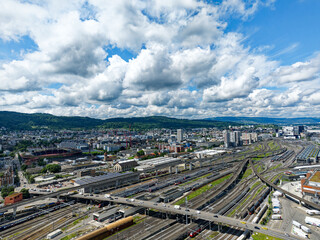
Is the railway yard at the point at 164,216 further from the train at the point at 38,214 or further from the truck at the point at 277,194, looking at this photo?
the truck at the point at 277,194

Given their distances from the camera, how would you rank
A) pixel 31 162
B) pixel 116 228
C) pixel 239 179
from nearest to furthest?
pixel 116 228
pixel 239 179
pixel 31 162

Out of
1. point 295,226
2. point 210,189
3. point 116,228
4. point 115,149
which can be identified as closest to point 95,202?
point 116,228

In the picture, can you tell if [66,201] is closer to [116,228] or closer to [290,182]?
[116,228]

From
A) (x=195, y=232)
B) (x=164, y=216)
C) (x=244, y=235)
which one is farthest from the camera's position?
(x=164, y=216)

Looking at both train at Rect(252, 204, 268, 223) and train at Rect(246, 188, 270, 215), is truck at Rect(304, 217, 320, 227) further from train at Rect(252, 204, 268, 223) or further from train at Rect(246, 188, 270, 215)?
train at Rect(246, 188, 270, 215)

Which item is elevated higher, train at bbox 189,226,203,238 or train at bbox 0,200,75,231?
train at bbox 189,226,203,238

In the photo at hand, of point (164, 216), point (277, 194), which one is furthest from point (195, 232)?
point (277, 194)

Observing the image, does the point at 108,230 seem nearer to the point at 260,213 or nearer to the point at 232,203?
the point at 232,203

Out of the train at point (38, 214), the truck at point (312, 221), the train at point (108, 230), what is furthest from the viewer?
the train at point (38, 214)

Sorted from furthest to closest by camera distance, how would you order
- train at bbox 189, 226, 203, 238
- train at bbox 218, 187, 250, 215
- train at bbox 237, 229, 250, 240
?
train at bbox 218, 187, 250, 215 < train at bbox 189, 226, 203, 238 < train at bbox 237, 229, 250, 240

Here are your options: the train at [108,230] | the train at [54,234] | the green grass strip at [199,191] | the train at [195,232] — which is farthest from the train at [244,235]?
the train at [54,234]

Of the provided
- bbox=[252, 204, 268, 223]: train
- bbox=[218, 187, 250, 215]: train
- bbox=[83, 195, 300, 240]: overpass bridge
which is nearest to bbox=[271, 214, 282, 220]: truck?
bbox=[252, 204, 268, 223]: train
